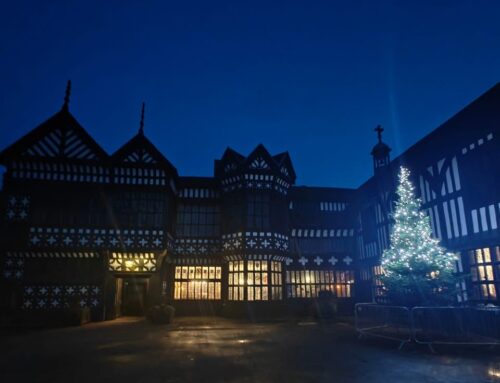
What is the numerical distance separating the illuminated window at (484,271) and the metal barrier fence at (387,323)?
2869 mm

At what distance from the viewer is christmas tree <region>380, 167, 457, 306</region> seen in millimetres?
12383

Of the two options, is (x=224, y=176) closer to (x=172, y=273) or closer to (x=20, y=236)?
(x=172, y=273)

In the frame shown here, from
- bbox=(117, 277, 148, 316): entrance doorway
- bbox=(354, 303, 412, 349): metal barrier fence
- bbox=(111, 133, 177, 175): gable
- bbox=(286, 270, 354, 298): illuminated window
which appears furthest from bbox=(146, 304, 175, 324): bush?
bbox=(286, 270, 354, 298): illuminated window

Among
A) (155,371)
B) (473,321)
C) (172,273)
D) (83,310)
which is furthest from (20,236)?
(473,321)

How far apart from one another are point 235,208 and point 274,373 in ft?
45.8

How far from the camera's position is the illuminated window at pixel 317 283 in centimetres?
2175

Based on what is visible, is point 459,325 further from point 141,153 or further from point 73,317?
point 141,153

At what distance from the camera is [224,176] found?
68.6ft

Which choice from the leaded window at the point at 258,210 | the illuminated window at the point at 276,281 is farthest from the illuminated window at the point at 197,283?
the leaded window at the point at 258,210

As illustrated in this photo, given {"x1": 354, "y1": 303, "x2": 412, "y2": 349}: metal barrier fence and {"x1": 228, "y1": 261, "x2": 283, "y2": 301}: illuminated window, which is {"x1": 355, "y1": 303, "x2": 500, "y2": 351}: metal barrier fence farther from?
{"x1": 228, "y1": 261, "x2": 283, "y2": 301}: illuminated window

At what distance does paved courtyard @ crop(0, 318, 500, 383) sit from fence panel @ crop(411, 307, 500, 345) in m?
1.46

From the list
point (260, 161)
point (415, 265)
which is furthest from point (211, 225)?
point (415, 265)

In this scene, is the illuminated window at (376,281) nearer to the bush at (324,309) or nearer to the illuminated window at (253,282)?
the bush at (324,309)

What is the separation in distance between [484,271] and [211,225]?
1420 cm
